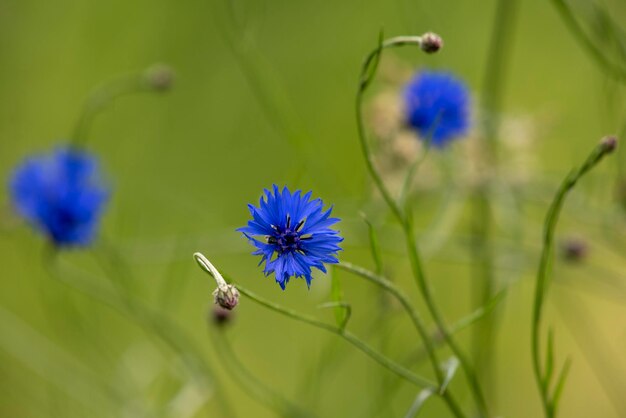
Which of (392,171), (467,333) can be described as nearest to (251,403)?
(467,333)

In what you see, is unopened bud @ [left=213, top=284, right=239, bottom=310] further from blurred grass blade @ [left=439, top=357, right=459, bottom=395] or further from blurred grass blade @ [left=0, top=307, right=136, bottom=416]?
blurred grass blade @ [left=0, top=307, right=136, bottom=416]

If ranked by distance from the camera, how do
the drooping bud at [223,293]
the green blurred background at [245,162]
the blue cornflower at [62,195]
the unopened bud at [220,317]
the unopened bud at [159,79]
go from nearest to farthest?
the drooping bud at [223,293], the unopened bud at [220,317], the unopened bud at [159,79], the blue cornflower at [62,195], the green blurred background at [245,162]

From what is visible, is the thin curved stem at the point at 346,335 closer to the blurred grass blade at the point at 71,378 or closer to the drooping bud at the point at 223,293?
the drooping bud at the point at 223,293

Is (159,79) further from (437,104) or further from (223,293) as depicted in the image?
(223,293)

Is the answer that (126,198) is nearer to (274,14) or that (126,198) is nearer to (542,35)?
(274,14)

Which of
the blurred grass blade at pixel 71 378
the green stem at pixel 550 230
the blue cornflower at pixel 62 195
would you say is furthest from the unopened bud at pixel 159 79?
the green stem at pixel 550 230

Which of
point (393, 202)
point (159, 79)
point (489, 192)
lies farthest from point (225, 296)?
point (489, 192)
